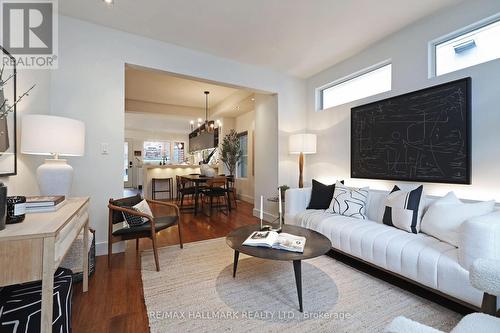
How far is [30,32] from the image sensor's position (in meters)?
2.17

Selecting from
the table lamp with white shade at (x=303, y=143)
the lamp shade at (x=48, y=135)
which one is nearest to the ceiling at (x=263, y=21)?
the table lamp with white shade at (x=303, y=143)

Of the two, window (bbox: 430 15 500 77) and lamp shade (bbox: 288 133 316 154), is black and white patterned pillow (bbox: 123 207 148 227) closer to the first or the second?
lamp shade (bbox: 288 133 316 154)

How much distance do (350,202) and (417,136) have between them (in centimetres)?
106

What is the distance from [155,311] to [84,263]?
31.0 inches

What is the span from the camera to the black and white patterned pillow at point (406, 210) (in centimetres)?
214

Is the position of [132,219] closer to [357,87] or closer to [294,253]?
[294,253]

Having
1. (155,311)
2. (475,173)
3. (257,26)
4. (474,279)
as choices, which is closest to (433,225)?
(475,173)

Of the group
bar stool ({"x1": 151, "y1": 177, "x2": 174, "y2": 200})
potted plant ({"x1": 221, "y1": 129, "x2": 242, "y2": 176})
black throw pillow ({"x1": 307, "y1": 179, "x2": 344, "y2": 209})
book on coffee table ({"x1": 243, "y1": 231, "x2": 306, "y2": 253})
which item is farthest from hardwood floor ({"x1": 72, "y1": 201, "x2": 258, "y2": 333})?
bar stool ({"x1": 151, "y1": 177, "x2": 174, "y2": 200})

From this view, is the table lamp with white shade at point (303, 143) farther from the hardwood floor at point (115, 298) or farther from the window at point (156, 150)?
the window at point (156, 150)

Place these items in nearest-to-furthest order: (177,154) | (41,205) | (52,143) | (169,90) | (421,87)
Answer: (41,205), (52,143), (421,87), (169,90), (177,154)

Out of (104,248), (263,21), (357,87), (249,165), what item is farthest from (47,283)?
(249,165)

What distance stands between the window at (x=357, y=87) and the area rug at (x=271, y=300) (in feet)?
7.94

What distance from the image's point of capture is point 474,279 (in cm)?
104

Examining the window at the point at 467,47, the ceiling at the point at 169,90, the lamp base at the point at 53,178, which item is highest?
the ceiling at the point at 169,90
